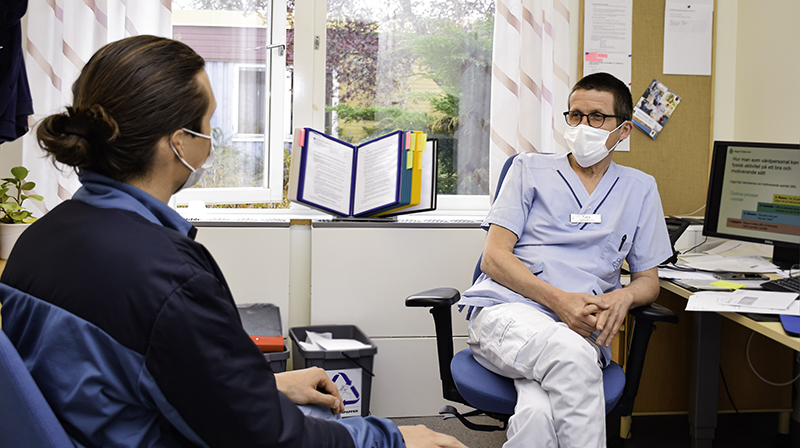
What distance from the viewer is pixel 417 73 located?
2723mm

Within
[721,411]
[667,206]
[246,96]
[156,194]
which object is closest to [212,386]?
[156,194]

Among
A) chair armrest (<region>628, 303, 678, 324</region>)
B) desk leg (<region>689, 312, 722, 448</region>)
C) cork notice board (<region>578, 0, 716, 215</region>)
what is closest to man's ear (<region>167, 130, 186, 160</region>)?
chair armrest (<region>628, 303, 678, 324</region>)

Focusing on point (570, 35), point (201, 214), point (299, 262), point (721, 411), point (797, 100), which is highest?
point (570, 35)

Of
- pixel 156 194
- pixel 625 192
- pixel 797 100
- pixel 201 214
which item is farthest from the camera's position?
pixel 201 214

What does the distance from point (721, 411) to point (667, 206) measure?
896mm

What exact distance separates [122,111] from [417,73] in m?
Answer: 2.06

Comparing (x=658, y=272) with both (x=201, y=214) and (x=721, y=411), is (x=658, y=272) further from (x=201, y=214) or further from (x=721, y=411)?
(x=201, y=214)

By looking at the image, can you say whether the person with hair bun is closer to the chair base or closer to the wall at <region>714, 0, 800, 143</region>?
the chair base

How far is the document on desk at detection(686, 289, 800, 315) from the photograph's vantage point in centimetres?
144

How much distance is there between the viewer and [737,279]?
185 centimetres

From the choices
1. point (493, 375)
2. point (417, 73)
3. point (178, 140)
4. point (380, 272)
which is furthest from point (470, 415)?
point (417, 73)

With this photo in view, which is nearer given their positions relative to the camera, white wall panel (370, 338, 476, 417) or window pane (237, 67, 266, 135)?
white wall panel (370, 338, 476, 417)

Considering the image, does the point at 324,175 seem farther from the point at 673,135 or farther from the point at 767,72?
the point at 767,72

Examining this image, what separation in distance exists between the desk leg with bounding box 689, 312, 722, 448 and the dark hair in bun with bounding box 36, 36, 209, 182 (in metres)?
1.68
